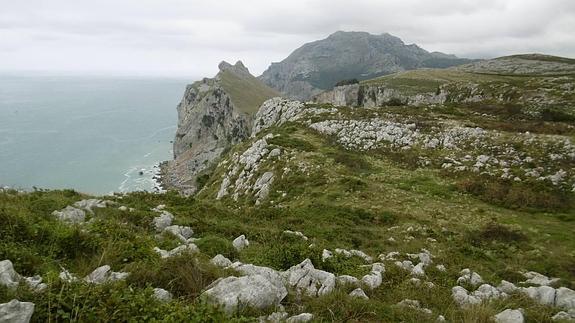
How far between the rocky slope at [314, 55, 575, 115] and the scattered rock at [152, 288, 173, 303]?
47.7 m

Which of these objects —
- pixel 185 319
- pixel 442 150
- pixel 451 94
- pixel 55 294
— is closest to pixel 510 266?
pixel 185 319

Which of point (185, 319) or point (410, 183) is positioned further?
point (410, 183)

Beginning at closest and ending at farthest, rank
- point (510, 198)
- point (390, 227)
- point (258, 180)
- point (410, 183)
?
1. point (390, 227)
2. point (510, 198)
3. point (410, 183)
4. point (258, 180)

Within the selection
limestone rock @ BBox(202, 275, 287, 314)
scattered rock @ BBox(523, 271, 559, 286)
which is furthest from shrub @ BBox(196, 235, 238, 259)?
scattered rock @ BBox(523, 271, 559, 286)

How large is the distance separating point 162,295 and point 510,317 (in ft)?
21.5

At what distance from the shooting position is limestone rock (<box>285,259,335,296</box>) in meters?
8.23

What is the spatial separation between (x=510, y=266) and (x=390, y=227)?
602cm

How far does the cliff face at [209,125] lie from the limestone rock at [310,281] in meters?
107

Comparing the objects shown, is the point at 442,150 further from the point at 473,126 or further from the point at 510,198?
the point at 510,198

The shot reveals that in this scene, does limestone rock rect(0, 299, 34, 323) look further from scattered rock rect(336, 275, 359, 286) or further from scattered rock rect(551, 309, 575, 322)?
scattered rock rect(551, 309, 575, 322)

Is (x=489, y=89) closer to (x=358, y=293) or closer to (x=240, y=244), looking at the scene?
(x=240, y=244)

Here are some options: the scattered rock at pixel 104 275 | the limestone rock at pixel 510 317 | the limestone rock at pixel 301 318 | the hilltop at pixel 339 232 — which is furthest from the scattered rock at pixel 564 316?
the scattered rock at pixel 104 275

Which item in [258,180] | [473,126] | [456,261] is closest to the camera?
[456,261]

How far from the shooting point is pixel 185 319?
17.8 feet
